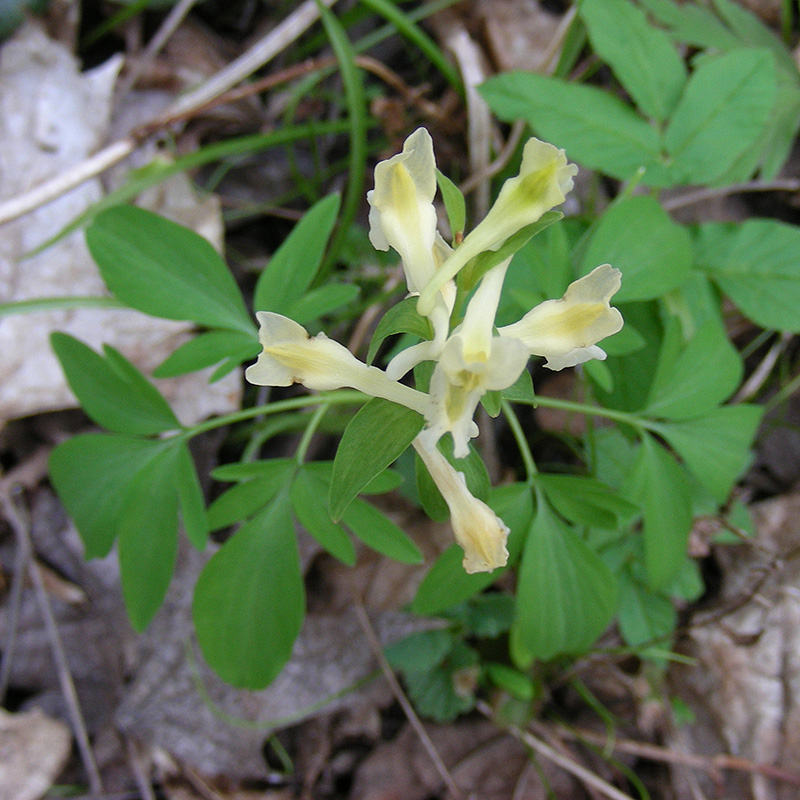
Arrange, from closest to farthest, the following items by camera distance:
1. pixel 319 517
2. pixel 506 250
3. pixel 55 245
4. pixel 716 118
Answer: pixel 506 250 < pixel 319 517 < pixel 716 118 < pixel 55 245

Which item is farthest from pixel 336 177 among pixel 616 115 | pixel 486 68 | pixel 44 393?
pixel 44 393

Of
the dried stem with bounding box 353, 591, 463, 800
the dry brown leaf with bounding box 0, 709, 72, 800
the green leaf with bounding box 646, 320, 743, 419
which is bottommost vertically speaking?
the dried stem with bounding box 353, 591, 463, 800

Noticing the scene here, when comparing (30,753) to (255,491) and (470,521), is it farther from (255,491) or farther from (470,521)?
(470,521)

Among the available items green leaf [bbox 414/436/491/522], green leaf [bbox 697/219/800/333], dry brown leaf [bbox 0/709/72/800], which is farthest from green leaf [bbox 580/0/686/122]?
dry brown leaf [bbox 0/709/72/800]

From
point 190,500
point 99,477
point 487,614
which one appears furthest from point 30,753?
point 487,614

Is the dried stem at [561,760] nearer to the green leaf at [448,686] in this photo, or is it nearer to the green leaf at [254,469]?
the green leaf at [448,686]

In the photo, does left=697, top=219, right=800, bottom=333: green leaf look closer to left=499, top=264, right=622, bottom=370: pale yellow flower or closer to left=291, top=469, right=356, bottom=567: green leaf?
left=499, top=264, right=622, bottom=370: pale yellow flower

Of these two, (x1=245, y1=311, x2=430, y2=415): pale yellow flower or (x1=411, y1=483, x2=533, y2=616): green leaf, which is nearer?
(x1=245, y1=311, x2=430, y2=415): pale yellow flower
